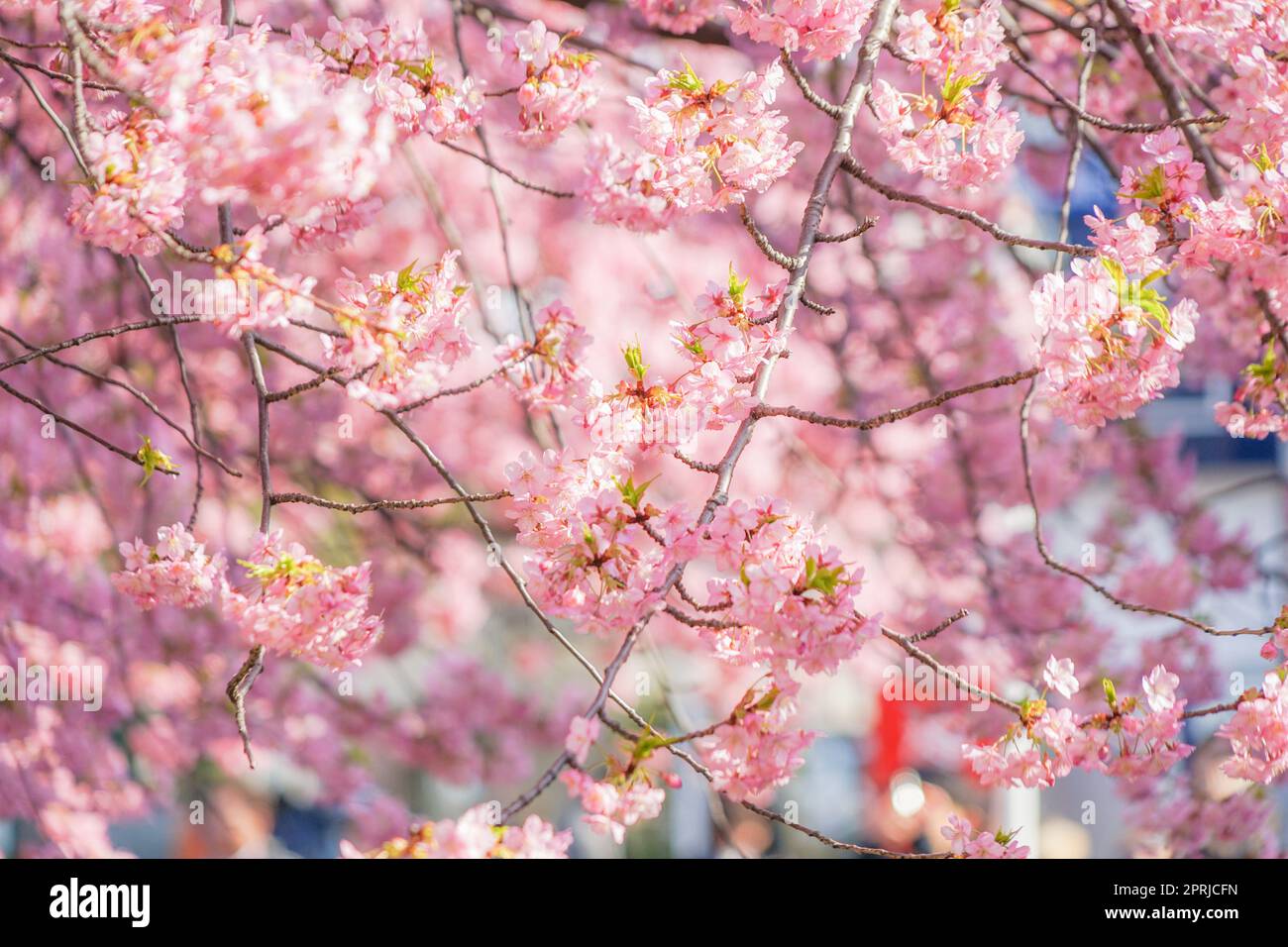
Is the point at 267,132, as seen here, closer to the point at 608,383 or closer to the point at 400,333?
the point at 400,333

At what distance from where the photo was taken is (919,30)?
171cm

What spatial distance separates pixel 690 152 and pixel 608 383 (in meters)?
1.59

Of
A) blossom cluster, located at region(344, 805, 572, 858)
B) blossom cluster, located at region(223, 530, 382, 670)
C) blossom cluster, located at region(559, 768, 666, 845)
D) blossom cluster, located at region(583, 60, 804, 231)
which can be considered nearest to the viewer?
blossom cluster, located at region(344, 805, 572, 858)

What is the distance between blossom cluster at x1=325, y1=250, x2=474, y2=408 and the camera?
1378mm

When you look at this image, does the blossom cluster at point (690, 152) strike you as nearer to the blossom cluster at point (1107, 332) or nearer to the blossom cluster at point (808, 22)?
the blossom cluster at point (808, 22)

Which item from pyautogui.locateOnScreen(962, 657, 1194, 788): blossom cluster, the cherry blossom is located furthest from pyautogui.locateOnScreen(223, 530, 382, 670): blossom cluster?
pyautogui.locateOnScreen(962, 657, 1194, 788): blossom cluster

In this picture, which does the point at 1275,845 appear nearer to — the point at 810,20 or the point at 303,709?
the point at 810,20

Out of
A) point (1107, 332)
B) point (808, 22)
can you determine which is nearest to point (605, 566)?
point (1107, 332)

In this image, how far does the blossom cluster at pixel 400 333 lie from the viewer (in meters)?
1.38

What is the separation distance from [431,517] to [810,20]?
376 cm

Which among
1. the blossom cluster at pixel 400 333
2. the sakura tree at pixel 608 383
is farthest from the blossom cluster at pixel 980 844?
the blossom cluster at pixel 400 333

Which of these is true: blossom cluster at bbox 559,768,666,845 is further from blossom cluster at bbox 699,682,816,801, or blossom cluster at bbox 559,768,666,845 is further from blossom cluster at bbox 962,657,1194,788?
blossom cluster at bbox 962,657,1194,788
